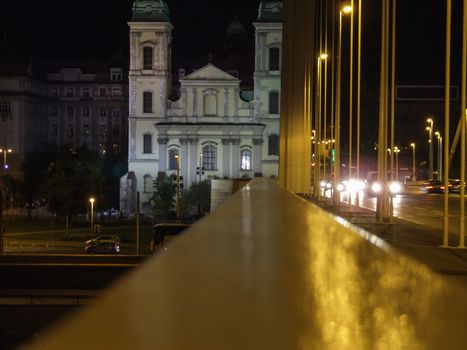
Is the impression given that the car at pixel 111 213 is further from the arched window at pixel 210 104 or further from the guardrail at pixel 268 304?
the guardrail at pixel 268 304

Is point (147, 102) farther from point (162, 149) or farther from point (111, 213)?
point (111, 213)

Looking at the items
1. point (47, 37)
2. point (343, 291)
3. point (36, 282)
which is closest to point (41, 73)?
point (47, 37)

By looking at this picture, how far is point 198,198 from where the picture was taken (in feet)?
213

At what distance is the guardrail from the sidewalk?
10.2ft

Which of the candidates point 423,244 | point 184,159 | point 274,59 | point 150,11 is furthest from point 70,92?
point 423,244

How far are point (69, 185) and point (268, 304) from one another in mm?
60560

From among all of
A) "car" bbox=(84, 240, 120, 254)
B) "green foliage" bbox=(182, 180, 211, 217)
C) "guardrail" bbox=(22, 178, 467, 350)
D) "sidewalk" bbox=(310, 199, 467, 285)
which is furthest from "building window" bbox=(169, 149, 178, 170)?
"guardrail" bbox=(22, 178, 467, 350)

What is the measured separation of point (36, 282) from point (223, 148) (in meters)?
55.5

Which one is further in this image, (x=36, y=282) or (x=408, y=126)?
(x=408, y=126)

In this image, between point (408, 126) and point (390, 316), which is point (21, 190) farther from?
point (390, 316)

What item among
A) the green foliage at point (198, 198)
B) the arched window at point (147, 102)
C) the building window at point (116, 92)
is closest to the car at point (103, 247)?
the green foliage at point (198, 198)

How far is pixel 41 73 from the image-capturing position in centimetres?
9938

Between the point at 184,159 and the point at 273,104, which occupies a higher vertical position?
the point at 273,104

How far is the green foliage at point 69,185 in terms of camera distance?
60.5 metres
